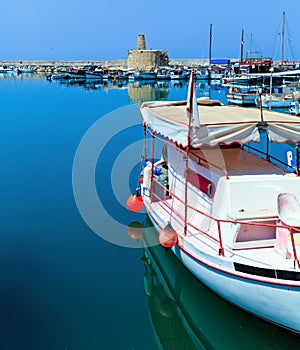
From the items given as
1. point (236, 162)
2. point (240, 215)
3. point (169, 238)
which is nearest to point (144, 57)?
point (236, 162)

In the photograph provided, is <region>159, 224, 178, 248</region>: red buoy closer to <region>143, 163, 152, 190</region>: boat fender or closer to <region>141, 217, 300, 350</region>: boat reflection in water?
<region>141, 217, 300, 350</region>: boat reflection in water

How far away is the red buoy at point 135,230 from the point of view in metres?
10.2

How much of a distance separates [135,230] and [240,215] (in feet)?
15.2

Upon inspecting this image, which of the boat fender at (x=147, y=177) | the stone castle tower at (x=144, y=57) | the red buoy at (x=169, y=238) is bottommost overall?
the red buoy at (x=169, y=238)

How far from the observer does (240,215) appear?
6.30 m

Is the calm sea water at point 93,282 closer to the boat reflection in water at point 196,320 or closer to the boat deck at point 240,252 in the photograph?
the boat reflection in water at point 196,320

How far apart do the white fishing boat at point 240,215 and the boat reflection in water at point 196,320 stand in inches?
15.7

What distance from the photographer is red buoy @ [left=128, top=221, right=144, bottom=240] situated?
1018 centimetres

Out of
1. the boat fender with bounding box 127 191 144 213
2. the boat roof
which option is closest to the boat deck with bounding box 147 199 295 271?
the boat roof

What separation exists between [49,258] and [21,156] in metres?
11.0

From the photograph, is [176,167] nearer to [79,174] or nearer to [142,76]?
[79,174]

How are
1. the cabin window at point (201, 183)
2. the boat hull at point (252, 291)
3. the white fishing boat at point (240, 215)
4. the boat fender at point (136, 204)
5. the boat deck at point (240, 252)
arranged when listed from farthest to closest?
the boat fender at point (136, 204) < the cabin window at point (201, 183) < the boat deck at point (240, 252) < the white fishing boat at point (240, 215) < the boat hull at point (252, 291)

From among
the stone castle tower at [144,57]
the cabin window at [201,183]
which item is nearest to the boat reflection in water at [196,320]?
the cabin window at [201,183]

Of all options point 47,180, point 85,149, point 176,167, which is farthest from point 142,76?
point 176,167
